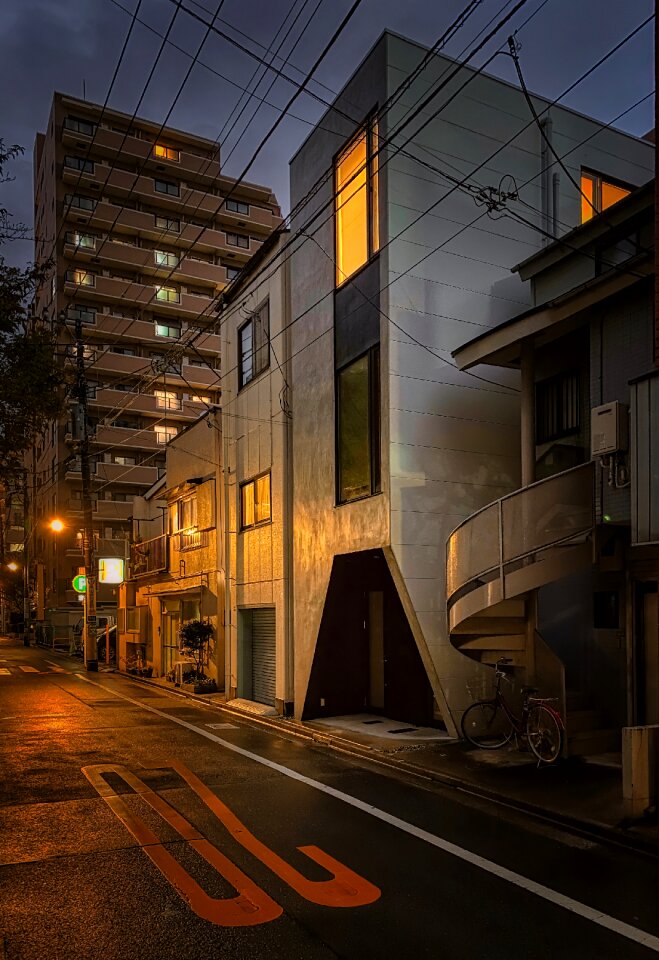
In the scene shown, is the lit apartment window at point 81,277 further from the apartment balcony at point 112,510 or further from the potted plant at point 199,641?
the potted plant at point 199,641

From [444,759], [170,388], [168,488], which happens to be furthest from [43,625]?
[444,759]

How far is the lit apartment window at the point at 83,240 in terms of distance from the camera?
187 feet

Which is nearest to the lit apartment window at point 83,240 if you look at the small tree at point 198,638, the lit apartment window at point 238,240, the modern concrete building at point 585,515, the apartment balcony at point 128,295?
the apartment balcony at point 128,295

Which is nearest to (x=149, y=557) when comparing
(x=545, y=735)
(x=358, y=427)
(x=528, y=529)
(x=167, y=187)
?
(x=358, y=427)

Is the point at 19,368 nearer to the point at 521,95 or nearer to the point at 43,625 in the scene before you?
the point at 521,95

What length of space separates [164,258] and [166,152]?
367 inches

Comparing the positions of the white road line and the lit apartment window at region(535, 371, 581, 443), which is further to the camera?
the lit apartment window at region(535, 371, 581, 443)

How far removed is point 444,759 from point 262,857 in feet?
16.8

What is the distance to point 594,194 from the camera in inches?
656

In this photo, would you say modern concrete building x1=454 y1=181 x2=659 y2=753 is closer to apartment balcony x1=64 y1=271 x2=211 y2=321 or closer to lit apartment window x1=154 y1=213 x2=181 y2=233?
apartment balcony x1=64 y1=271 x2=211 y2=321

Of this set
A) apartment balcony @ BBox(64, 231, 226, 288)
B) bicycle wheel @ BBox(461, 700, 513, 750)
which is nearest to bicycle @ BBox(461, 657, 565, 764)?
bicycle wheel @ BBox(461, 700, 513, 750)

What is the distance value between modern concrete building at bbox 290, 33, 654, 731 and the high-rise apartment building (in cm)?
3753

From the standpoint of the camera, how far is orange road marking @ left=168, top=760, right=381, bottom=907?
633 centimetres

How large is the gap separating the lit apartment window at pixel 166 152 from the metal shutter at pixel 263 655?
166 feet
